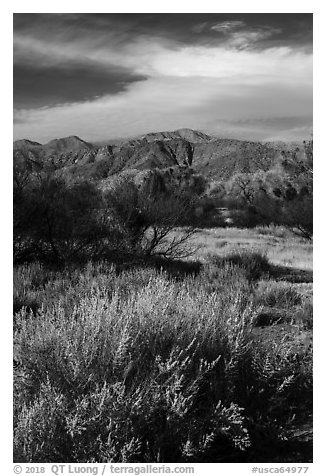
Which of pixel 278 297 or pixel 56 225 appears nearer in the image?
pixel 278 297

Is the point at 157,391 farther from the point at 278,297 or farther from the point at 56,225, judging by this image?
the point at 56,225

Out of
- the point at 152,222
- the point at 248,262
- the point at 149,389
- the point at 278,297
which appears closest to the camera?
the point at 149,389

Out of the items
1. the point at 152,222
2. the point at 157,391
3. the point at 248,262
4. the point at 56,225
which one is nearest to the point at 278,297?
the point at 248,262

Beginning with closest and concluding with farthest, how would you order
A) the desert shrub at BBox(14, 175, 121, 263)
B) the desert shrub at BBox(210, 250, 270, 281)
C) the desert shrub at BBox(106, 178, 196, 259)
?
the desert shrub at BBox(14, 175, 121, 263) → the desert shrub at BBox(210, 250, 270, 281) → the desert shrub at BBox(106, 178, 196, 259)

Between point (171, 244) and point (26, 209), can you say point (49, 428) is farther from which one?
→ point (171, 244)

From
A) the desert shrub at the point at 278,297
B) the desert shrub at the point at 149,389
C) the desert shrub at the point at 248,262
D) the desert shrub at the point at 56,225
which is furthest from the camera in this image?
the desert shrub at the point at 248,262

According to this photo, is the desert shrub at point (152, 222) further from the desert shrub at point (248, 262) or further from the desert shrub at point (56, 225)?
the desert shrub at point (248, 262)

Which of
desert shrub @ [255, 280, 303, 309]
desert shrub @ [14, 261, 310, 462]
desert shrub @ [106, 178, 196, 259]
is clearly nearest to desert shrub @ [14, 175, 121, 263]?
desert shrub @ [106, 178, 196, 259]

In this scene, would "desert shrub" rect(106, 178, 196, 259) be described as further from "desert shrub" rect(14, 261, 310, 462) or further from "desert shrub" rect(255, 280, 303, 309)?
"desert shrub" rect(14, 261, 310, 462)

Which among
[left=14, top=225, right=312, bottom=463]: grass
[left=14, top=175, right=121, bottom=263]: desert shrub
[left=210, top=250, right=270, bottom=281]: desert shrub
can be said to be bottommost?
[left=14, top=225, right=312, bottom=463]: grass

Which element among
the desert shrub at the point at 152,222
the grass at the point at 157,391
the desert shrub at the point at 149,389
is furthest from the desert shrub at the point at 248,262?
the desert shrub at the point at 149,389
